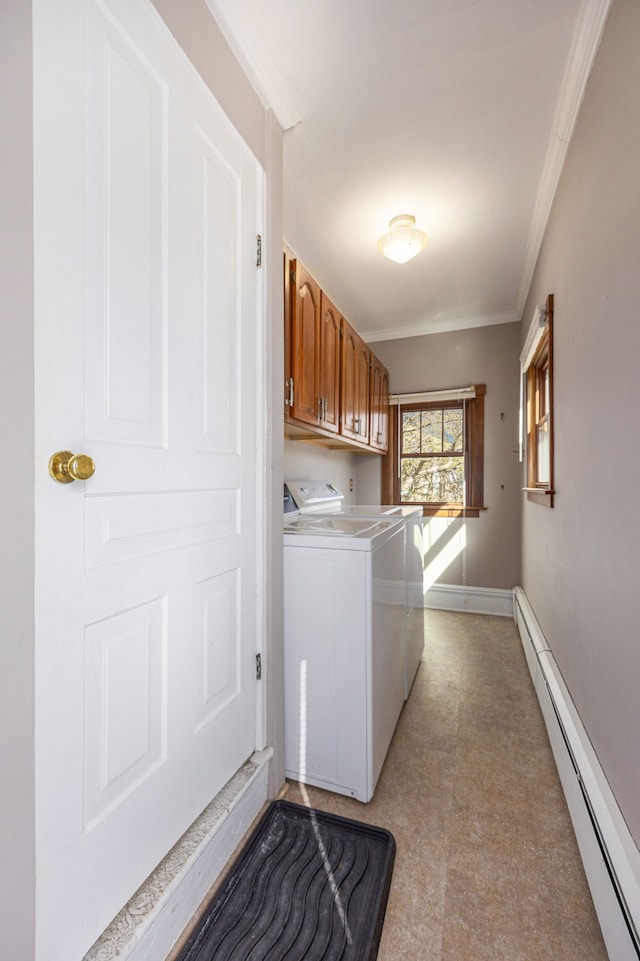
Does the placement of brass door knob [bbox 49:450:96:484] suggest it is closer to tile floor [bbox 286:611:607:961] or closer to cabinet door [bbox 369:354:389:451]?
tile floor [bbox 286:611:607:961]

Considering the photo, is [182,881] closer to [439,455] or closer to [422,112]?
[422,112]

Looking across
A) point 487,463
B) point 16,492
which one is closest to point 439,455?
point 487,463

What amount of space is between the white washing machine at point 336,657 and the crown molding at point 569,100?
177 cm

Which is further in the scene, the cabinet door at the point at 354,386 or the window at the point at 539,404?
the cabinet door at the point at 354,386

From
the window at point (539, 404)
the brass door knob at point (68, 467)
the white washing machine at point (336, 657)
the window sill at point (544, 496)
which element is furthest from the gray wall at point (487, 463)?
the brass door knob at point (68, 467)

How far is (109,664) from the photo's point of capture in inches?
33.4

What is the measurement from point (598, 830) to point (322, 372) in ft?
6.84

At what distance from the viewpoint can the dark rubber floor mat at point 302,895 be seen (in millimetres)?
985

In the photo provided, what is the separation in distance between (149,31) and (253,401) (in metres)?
0.91

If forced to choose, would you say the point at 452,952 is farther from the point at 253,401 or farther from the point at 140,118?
the point at 140,118

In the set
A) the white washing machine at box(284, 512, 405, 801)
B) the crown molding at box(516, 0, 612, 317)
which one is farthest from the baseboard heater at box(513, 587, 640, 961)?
the crown molding at box(516, 0, 612, 317)

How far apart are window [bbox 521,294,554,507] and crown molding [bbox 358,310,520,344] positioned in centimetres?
82

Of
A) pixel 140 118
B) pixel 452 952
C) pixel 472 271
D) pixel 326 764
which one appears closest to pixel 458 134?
pixel 472 271

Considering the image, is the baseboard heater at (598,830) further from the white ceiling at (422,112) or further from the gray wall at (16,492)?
the white ceiling at (422,112)
